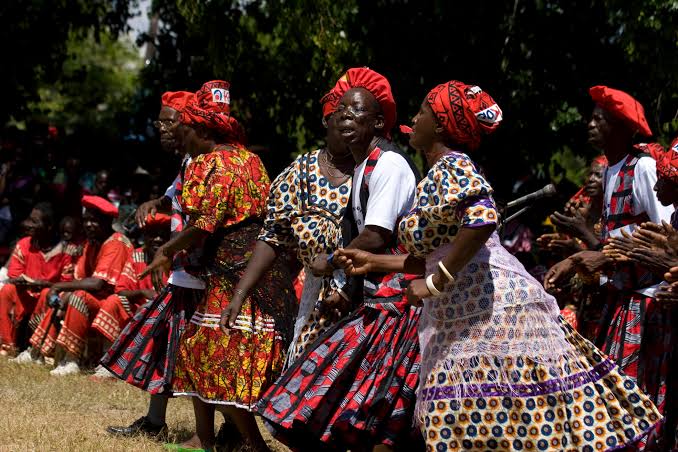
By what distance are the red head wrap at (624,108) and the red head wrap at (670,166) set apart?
0.51 meters

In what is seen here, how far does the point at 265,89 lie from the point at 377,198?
6831 mm

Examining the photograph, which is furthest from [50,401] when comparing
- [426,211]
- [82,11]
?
[82,11]

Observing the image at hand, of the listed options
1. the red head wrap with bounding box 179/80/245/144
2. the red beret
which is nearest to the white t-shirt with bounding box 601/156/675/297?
the red head wrap with bounding box 179/80/245/144

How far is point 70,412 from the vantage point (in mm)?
7355

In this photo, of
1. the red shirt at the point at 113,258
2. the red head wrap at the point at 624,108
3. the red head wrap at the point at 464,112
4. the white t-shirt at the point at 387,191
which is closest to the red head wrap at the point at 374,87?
the white t-shirt at the point at 387,191

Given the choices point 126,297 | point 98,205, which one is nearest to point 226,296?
point 126,297

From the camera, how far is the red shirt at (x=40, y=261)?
11.0 metres

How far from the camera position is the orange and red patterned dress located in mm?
5832

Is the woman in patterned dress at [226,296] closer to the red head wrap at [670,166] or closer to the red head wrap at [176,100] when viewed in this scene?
the red head wrap at [176,100]

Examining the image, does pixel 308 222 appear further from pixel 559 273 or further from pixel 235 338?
pixel 559 273

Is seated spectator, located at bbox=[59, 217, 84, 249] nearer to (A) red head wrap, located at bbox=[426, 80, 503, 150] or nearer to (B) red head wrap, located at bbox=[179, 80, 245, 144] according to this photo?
(B) red head wrap, located at bbox=[179, 80, 245, 144]

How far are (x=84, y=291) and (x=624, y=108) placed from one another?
5.92m

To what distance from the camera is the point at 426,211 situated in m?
4.37

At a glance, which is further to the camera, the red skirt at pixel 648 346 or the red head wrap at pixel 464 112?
the red skirt at pixel 648 346
